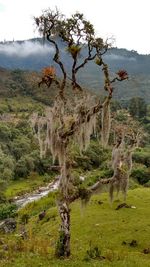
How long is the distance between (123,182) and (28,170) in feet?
330

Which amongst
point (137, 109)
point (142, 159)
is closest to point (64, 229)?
point (142, 159)

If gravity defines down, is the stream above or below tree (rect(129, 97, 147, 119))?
below

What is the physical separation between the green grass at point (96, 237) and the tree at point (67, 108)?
219 cm

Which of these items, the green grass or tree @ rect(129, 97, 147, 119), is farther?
tree @ rect(129, 97, 147, 119)

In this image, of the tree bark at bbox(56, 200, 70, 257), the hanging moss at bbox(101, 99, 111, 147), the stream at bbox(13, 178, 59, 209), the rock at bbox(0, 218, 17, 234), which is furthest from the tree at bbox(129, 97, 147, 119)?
the tree bark at bbox(56, 200, 70, 257)

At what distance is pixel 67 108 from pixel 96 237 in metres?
16.6

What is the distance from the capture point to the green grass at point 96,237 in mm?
26094

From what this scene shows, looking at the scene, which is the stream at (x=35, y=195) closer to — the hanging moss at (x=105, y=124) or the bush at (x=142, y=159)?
the bush at (x=142, y=159)

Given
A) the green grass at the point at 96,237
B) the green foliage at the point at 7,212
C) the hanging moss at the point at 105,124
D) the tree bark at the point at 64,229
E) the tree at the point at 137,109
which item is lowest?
the tree at the point at 137,109

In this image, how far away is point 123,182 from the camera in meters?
28.0

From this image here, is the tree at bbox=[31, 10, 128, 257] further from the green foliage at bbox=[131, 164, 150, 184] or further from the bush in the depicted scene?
the bush

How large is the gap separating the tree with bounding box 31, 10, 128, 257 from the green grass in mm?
2194

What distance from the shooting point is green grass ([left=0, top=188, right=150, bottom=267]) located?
2609 cm

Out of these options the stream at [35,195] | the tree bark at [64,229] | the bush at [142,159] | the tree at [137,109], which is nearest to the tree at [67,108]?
the tree bark at [64,229]
